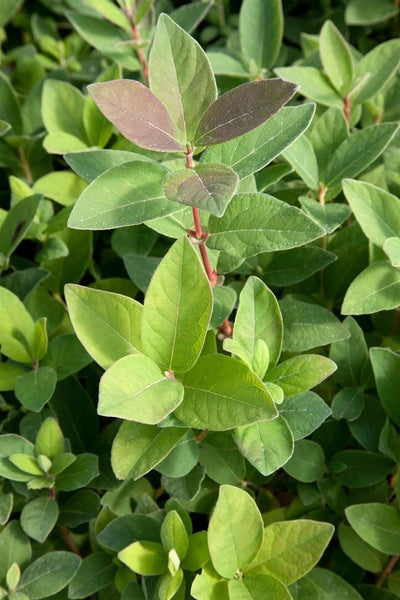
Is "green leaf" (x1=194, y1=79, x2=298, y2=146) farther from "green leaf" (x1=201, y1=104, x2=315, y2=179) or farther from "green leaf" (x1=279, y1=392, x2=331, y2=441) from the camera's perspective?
"green leaf" (x1=279, y1=392, x2=331, y2=441)

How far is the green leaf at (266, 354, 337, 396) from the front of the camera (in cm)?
76

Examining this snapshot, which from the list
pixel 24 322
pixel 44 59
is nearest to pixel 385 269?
pixel 24 322

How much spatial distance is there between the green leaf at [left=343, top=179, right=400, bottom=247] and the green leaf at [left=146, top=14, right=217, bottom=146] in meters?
0.22

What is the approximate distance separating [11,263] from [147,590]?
0.55 meters

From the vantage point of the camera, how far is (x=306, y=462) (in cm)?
90

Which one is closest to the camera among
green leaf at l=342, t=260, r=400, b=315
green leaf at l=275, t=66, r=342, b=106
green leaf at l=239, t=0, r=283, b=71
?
green leaf at l=342, t=260, r=400, b=315

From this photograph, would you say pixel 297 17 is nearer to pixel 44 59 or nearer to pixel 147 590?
pixel 44 59

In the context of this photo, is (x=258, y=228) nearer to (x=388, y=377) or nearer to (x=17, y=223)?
(x=388, y=377)

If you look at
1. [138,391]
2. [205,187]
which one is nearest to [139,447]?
[138,391]

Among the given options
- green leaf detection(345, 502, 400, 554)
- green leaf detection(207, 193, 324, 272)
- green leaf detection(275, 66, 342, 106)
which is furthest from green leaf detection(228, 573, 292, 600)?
green leaf detection(275, 66, 342, 106)

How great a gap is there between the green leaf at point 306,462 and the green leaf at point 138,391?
0.80ft

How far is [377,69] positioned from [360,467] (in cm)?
64

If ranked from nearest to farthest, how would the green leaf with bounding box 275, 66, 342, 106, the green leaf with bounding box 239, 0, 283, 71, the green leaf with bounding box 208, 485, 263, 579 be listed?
the green leaf with bounding box 208, 485, 263, 579 < the green leaf with bounding box 275, 66, 342, 106 < the green leaf with bounding box 239, 0, 283, 71

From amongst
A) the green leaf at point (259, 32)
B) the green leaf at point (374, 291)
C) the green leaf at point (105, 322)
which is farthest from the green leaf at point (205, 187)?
the green leaf at point (259, 32)
